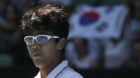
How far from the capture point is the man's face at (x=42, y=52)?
9.25 feet

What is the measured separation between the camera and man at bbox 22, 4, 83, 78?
2.82 m

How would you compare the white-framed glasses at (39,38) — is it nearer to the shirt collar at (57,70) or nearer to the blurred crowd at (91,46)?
the shirt collar at (57,70)

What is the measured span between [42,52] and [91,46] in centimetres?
399

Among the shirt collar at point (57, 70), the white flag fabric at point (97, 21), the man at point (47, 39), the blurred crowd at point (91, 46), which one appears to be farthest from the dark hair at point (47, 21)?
the white flag fabric at point (97, 21)

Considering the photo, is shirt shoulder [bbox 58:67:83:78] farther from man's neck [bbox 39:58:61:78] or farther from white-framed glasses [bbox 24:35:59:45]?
white-framed glasses [bbox 24:35:59:45]

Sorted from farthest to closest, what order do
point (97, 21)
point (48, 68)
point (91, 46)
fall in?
1. point (97, 21)
2. point (91, 46)
3. point (48, 68)

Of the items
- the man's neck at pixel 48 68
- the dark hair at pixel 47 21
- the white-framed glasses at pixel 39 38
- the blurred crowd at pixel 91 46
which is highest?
the dark hair at pixel 47 21

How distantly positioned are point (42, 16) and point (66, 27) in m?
0.16

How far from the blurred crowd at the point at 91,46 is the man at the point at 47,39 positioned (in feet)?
10.3

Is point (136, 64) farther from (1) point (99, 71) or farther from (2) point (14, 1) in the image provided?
(2) point (14, 1)

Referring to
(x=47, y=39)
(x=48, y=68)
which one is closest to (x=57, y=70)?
(x=48, y=68)

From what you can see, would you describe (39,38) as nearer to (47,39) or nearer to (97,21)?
(47,39)

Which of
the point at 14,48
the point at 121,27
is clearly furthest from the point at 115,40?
the point at 14,48

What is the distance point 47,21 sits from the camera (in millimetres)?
2830
